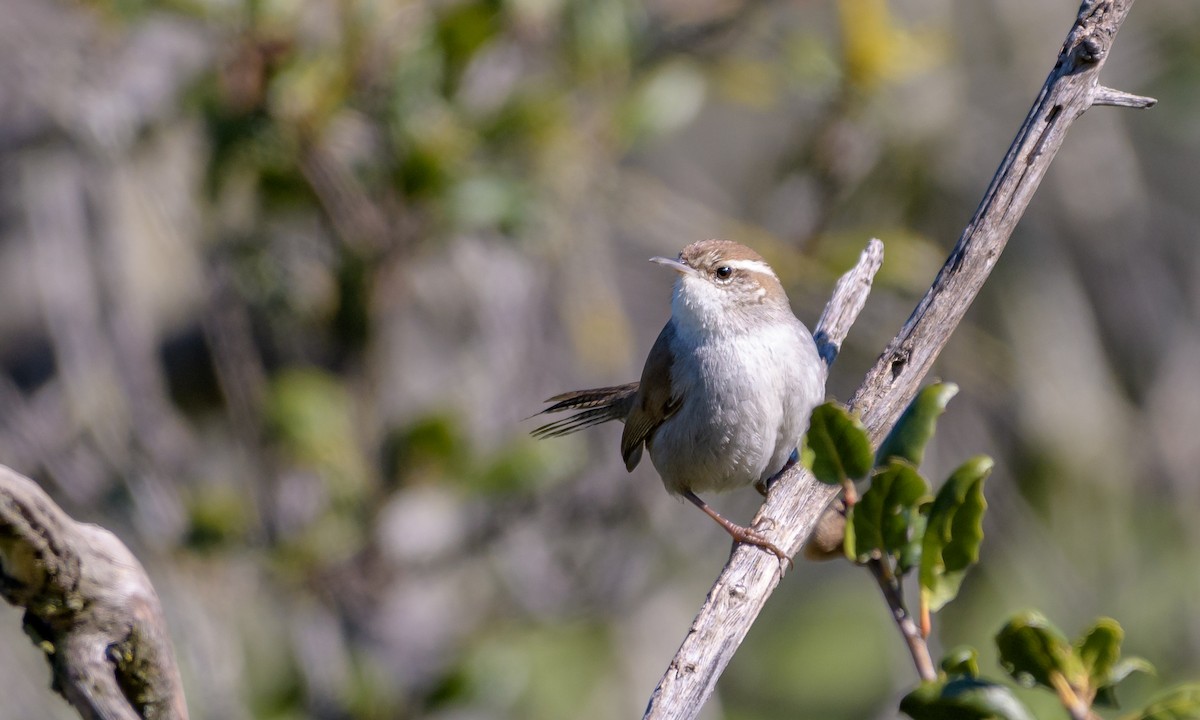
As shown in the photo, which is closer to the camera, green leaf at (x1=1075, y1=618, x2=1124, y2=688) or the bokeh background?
green leaf at (x1=1075, y1=618, x2=1124, y2=688)

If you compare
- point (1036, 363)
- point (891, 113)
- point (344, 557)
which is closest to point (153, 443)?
point (344, 557)

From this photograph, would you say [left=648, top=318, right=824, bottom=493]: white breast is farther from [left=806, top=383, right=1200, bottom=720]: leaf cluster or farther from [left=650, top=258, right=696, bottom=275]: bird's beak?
[left=806, top=383, right=1200, bottom=720]: leaf cluster

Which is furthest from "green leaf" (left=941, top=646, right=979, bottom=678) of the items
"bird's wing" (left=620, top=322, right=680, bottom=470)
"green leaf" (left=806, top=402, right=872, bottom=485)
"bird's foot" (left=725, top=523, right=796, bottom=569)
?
"bird's wing" (left=620, top=322, right=680, bottom=470)

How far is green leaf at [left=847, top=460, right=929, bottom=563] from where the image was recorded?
1633 mm

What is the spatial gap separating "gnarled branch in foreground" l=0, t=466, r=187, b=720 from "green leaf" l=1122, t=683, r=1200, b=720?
1.51m

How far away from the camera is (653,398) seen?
349 cm

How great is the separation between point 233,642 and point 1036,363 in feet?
13.8

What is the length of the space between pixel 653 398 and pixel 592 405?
0.51 metres

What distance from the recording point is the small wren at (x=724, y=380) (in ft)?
10.6

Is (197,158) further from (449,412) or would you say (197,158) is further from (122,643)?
(122,643)

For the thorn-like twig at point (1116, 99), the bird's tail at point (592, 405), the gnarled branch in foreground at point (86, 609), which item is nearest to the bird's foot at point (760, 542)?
the thorn-like twig at point (1116, 99)

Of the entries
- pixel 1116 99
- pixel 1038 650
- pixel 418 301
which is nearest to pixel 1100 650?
pixel 1038 650

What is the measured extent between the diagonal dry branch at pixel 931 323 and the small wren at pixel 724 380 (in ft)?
2.49

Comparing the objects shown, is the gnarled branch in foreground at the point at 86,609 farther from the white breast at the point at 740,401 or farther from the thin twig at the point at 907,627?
the white breast at the point at 740,401
